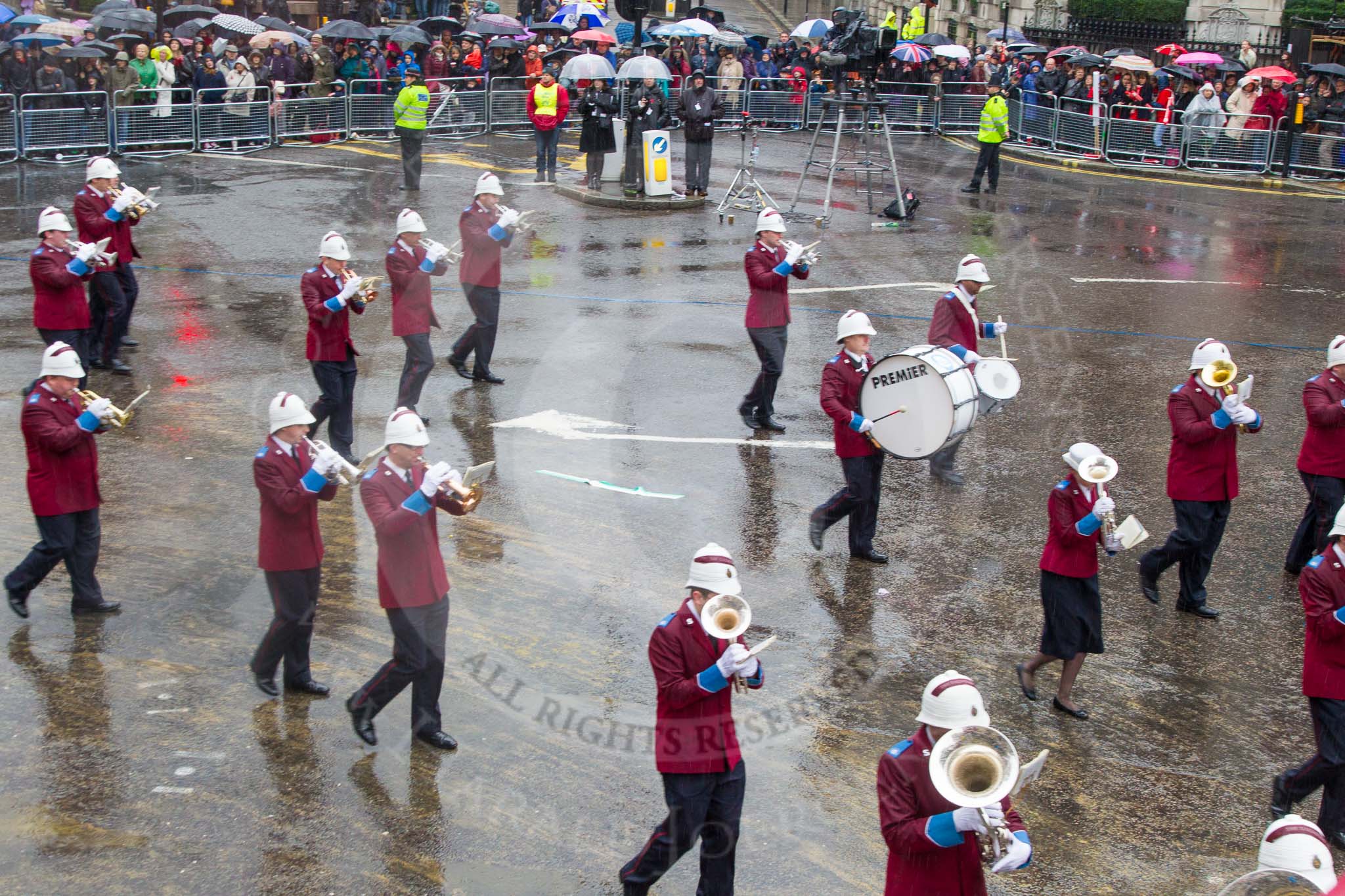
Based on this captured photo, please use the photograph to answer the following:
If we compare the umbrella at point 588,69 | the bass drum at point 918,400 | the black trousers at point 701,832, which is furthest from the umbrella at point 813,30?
the black trousers at point 701,832

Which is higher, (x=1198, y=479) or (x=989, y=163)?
(x=989, y=163)

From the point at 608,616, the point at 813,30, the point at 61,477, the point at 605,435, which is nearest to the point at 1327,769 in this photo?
the point at 608,616

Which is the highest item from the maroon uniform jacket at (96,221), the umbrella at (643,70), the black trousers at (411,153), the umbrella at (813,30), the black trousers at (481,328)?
the umbrella at (813,30)

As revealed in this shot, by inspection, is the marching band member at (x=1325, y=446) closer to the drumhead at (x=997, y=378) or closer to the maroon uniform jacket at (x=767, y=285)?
the drumhead at (x=997, y=378)

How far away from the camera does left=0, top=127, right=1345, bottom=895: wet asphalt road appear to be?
6.64 metres

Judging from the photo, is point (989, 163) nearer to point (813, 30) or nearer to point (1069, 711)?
point (813, 30)

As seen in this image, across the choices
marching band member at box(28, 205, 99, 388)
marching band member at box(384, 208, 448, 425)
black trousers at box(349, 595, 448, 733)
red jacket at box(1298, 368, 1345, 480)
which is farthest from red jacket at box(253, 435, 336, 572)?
red jacket at box(1298, 368, 1345, 480)

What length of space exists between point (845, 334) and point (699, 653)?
4.39 metres

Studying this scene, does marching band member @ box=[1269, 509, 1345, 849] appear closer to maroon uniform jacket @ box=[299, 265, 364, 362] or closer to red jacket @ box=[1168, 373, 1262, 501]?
red jacket @ box=[1168, 373, 1262, 501]

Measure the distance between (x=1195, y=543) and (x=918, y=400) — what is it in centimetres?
206

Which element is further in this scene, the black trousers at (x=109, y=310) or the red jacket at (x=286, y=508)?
the black trousers at (x=109, y=310)

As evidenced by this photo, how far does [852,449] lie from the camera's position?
32.1 feet

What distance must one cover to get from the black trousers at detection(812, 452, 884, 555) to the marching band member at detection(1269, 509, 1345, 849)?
336 cm

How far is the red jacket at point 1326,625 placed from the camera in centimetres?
688
